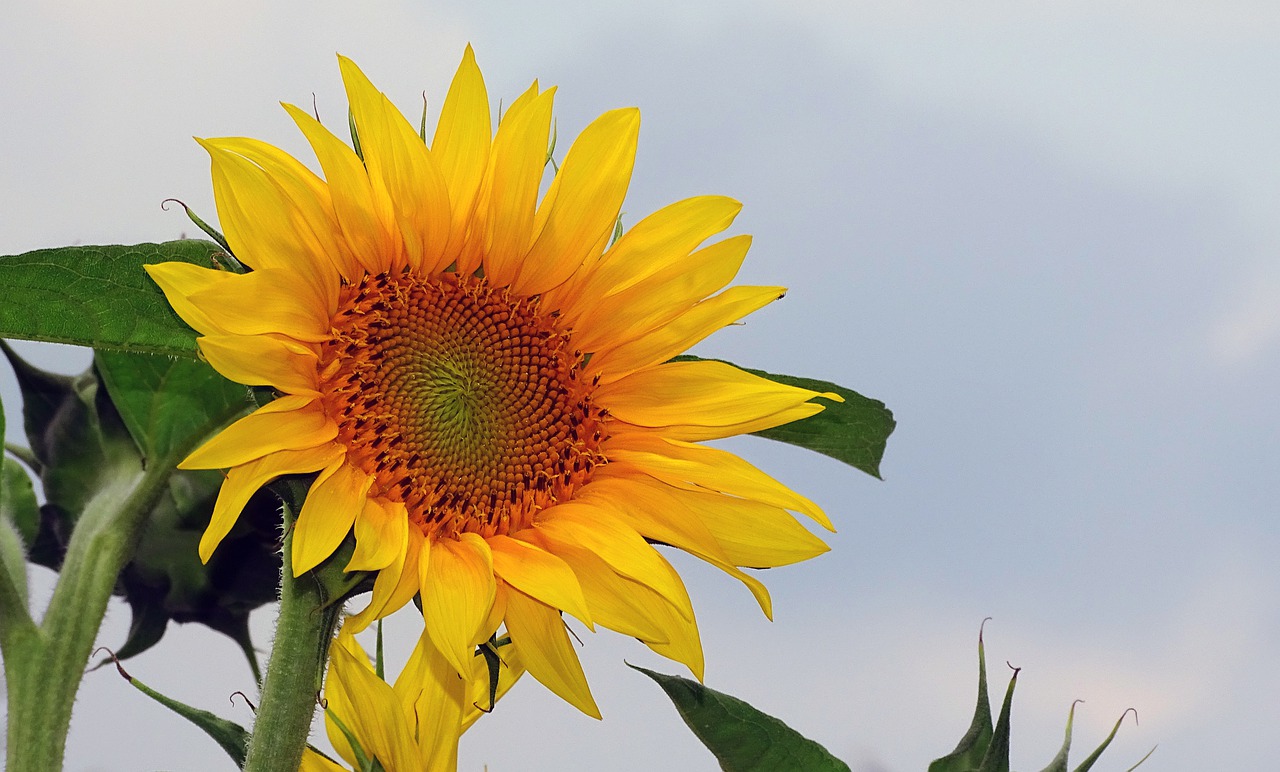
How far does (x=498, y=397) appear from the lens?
73 cm

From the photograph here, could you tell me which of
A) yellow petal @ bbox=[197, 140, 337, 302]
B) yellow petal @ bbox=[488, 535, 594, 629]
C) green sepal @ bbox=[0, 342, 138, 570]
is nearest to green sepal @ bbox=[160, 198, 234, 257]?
yellow petal @ bbox=[197, 140, 337, 302]

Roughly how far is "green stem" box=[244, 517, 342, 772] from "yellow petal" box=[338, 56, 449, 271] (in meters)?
0.18

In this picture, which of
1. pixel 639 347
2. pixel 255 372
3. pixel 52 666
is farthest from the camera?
pixel 52 666

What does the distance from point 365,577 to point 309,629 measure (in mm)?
39

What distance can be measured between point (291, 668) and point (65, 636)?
0.35m

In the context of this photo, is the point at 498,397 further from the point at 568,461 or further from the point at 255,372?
the point at 255,372

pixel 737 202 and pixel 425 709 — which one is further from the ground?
pixel 737 202

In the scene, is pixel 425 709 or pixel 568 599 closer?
pixel 568 599

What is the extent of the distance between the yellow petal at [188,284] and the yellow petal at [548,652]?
205mm

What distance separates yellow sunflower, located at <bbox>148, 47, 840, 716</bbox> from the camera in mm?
594

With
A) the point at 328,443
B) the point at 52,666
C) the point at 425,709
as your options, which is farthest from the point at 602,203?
the point at 52,666

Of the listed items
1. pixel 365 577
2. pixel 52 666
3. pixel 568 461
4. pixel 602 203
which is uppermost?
pixel 602 203

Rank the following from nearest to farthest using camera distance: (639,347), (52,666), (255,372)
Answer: (255,372)
(639,347)
(52,666)

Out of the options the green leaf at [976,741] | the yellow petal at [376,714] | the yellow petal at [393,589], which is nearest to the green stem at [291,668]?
the yellow petal at [393,589]
